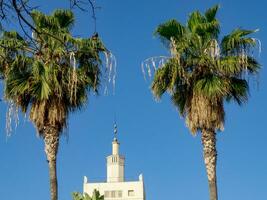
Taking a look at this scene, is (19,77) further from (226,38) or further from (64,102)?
(226,38)

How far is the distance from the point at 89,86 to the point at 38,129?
194 cm

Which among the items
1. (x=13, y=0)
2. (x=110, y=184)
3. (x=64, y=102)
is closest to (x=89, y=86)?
(x=64, y=102)

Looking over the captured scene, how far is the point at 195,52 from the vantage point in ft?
65.3

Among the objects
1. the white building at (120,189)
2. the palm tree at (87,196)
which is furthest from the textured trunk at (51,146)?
the white building at (120,189)

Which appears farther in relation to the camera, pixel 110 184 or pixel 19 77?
pixel 110 184

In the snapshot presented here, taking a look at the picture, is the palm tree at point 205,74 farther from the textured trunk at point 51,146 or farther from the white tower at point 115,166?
the white tower at point 115,166

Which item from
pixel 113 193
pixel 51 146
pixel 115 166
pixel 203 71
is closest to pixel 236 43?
pixel 203 71

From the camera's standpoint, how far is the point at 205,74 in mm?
19656

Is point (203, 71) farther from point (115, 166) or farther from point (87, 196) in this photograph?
point (115, 166)

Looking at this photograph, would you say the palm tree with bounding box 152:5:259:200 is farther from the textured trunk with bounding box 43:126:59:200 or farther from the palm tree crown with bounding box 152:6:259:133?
the textured trunk with bounding box 43:126:59:200

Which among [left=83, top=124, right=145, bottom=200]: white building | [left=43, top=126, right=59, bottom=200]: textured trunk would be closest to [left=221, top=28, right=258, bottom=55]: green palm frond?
[left=43, top=126, right=59, bottom=200]: textured trunk

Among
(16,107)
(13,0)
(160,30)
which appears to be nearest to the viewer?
(13,0)

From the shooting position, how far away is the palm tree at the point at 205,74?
62.7ft

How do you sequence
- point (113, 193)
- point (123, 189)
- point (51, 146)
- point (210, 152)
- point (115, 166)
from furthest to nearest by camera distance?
point (115, 166), point (123, 189), point (113, 193), point (210, 152), point (51, 146)
